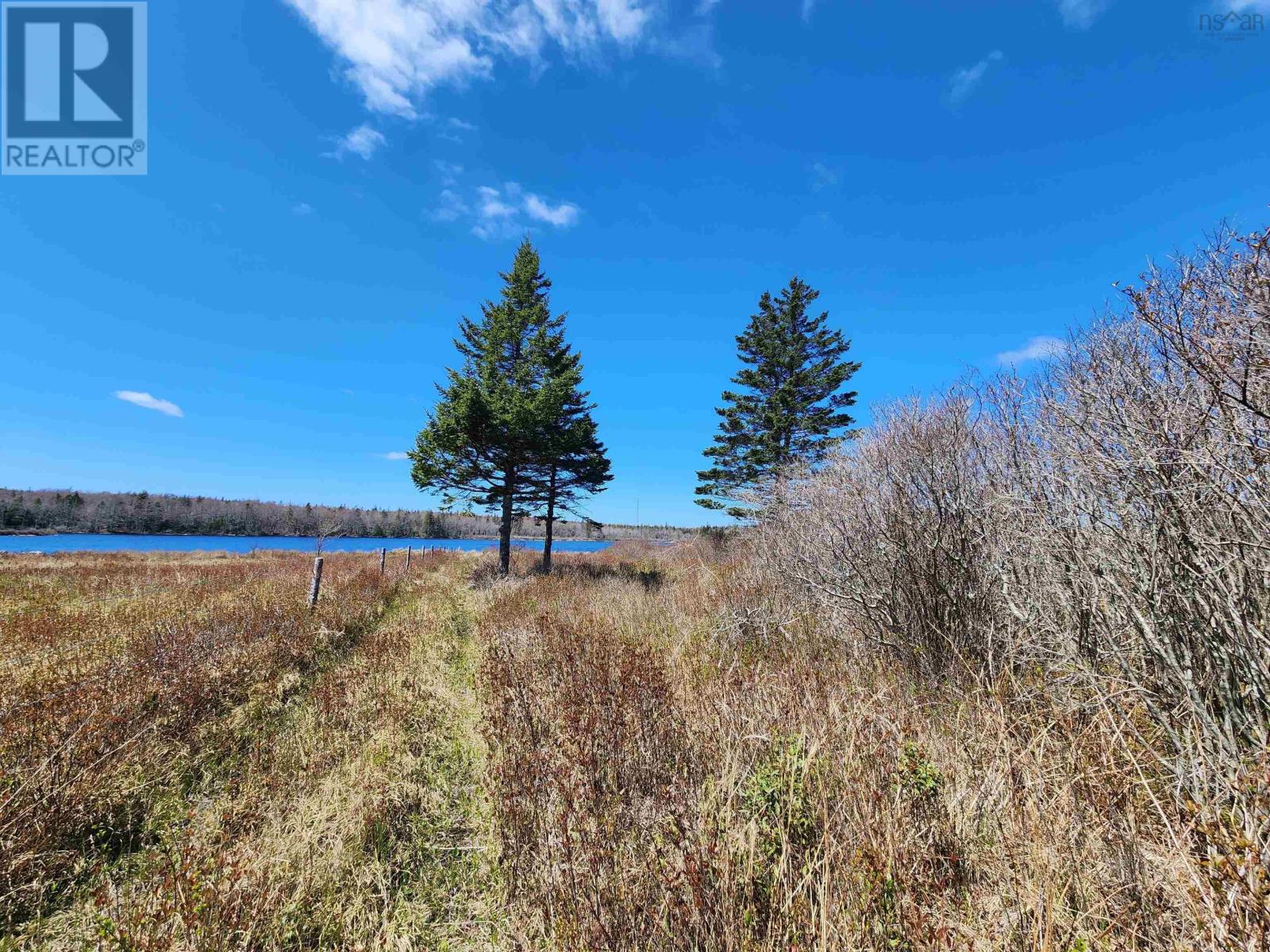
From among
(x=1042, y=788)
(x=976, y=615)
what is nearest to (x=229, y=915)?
(x=1042, y=788)

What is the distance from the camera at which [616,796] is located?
3061 mm

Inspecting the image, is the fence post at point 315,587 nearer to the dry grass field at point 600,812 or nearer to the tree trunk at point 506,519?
the dry grass field at point 600,812

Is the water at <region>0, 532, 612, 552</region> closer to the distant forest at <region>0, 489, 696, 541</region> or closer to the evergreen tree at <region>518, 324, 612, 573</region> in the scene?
the distant forest at <region>0, 489, 696, 541</region>

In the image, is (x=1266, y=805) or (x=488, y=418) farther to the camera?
(x=488, y=418)

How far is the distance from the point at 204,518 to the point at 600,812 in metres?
116

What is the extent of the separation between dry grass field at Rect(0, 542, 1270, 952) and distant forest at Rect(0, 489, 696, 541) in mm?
52773

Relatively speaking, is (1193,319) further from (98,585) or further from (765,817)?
(98,585)

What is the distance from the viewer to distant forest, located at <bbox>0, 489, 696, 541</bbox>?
2805 inches

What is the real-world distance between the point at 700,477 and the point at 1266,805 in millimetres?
20151

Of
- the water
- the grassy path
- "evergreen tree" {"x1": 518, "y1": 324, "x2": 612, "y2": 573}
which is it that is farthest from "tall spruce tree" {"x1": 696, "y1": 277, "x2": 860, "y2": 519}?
the water

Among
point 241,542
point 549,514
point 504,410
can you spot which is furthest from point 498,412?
point 241,542

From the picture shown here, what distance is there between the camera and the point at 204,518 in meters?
85.8

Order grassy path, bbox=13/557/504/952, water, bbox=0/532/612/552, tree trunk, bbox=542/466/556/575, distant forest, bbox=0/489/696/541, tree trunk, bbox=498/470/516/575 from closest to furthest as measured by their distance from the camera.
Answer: grassy path, bbox=13/557/504/952
tree trunk, bbox=498/470/516/575
tree trunk, bbox=542/466/556/575
water, bbox=0/532/612/552
distant forest, bbox=0/489/696/541

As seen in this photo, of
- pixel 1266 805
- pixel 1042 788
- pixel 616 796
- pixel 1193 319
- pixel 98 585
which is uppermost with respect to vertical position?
pixel 1193 319
